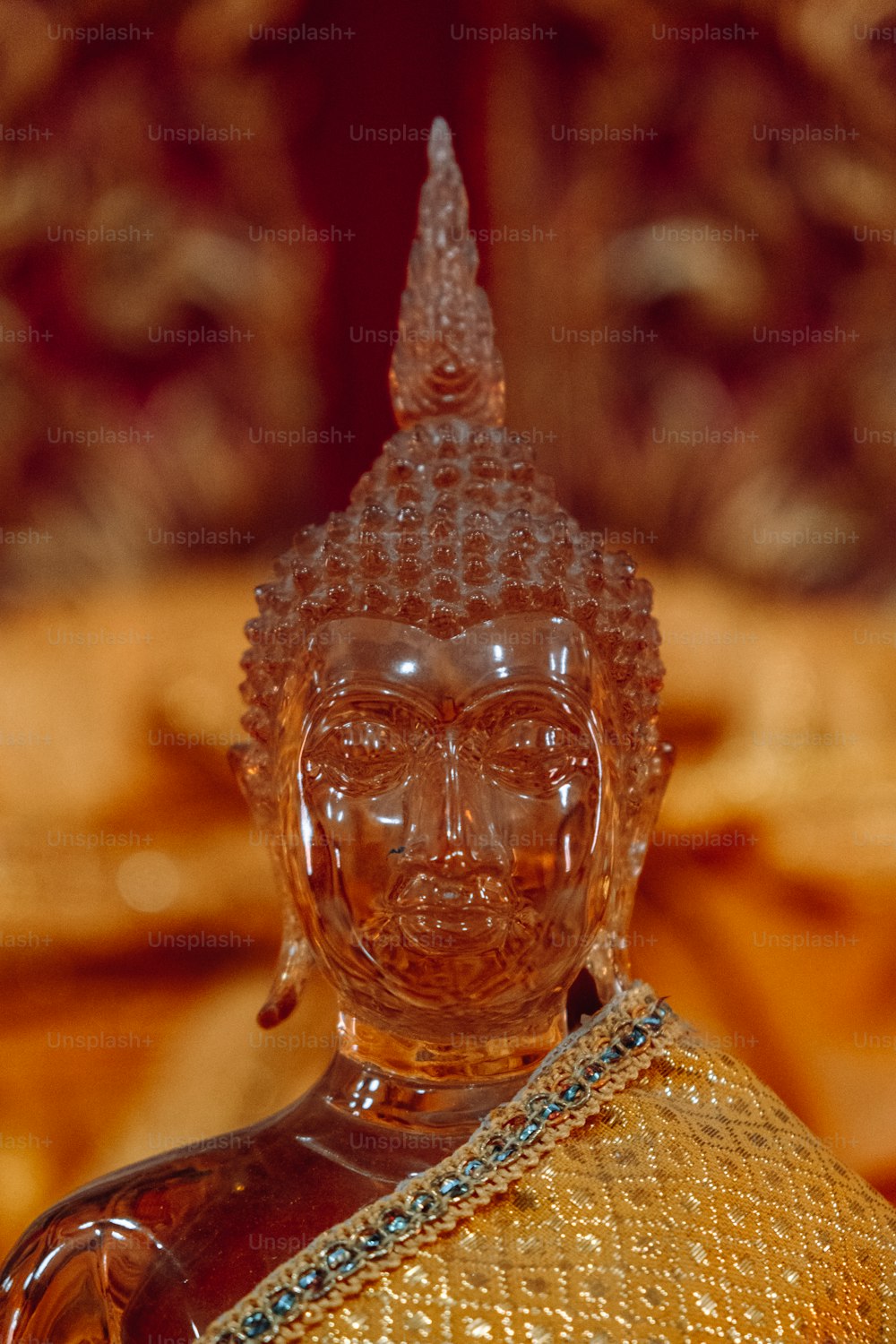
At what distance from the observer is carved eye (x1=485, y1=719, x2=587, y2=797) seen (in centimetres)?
94

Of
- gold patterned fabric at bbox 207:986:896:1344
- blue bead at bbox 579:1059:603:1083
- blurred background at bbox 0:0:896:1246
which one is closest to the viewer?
gold patterned fabric at bbox 207:986:896:1344

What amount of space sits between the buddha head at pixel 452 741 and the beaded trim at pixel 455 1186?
0.08 metres

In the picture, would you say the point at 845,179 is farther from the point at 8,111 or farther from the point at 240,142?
the point at 8,111

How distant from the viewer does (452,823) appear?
91 cm

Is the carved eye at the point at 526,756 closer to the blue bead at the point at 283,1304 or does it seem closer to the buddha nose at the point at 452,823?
the buddha nose at the point at 452,823

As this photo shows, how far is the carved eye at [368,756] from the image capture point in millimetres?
940

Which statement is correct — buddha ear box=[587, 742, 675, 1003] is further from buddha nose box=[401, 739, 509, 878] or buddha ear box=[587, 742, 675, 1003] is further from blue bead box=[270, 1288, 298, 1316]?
blue bead box=[270, 1288, 298, 1316]

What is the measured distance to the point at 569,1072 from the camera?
869 millimetres

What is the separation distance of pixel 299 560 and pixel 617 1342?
0.56 metres

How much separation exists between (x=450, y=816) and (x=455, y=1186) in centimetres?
22

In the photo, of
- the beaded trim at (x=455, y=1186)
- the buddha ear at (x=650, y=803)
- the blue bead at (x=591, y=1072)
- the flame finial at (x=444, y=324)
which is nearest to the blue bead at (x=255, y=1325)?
the beaded trim at (x=455, y=1186)

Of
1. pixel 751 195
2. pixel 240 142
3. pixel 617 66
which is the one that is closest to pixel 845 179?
pixel 751 195

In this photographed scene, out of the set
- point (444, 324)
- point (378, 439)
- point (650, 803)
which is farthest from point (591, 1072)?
point (378, 439)

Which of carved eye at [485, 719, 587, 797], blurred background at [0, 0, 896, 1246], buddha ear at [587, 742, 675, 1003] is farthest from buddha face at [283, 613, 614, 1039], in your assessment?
blurred background at [0, 0, 896, 1246]
